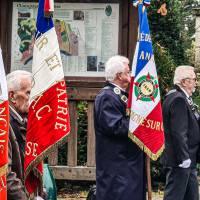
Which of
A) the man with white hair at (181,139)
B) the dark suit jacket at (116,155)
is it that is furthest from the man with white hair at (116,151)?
the man with white hair at (181,139)

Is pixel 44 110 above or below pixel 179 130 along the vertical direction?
above

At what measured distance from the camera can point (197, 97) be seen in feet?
37.7

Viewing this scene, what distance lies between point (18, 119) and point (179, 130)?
2.53m

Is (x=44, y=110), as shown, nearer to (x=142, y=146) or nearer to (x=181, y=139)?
(x=142, y=146)

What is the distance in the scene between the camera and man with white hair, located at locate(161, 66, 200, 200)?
7020 millimetres

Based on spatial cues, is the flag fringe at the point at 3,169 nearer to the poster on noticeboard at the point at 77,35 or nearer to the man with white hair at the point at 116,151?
the man with white hair at the point at 116,151

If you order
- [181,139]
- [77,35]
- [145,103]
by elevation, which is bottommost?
[181,139]

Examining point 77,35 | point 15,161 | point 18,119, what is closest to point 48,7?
point 18,119

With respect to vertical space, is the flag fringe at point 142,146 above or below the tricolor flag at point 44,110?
below

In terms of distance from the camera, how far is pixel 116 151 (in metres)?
6.04

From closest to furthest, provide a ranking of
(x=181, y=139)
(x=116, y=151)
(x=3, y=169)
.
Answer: (x=3, y=169), (x=116, y=151), (x=181, y=139)

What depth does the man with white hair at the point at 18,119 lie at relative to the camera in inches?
187

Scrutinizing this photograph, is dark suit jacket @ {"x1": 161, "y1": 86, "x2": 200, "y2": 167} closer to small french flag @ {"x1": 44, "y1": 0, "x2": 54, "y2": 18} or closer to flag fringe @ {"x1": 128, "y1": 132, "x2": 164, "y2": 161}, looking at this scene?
flag fringe @ {"x1": 128, "y1": 132, "x2": 164, "y2": 161}

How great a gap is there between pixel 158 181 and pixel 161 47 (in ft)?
6.73
